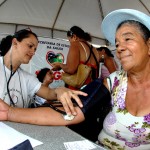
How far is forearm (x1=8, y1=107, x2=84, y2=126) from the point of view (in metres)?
1.36

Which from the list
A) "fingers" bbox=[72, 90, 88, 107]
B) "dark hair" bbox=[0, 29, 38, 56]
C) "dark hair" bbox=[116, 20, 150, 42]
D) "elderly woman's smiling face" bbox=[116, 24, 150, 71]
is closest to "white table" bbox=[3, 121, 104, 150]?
"fingers" bbox=[72, 90, 88, 107]

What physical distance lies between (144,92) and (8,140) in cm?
79

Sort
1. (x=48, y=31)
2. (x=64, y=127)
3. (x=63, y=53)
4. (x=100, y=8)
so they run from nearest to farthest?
(x=64, y=127) < (x=63, y=53) < (x=100, y=8) < (x=48, y=31)

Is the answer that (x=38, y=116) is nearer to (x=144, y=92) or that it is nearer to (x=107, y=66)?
(x=144, y=92)

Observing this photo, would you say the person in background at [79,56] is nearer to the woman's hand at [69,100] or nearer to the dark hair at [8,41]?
the dark hair at [8,41]

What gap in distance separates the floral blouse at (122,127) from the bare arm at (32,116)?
0.82 feet

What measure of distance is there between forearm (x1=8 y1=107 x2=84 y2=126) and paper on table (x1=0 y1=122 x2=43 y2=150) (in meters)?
0.11

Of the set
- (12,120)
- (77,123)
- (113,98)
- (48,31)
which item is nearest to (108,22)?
(113,98)

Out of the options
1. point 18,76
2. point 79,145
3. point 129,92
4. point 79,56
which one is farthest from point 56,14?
point 79,145

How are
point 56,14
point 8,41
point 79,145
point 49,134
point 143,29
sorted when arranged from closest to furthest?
point 79,145 < point 49,134 < point 143,29 < point 8,41 < point 56,14

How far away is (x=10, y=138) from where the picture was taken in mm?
1125

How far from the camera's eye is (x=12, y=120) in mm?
1363

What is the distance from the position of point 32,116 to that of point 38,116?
0.09 feet

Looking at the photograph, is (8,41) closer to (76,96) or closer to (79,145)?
(76,96)
